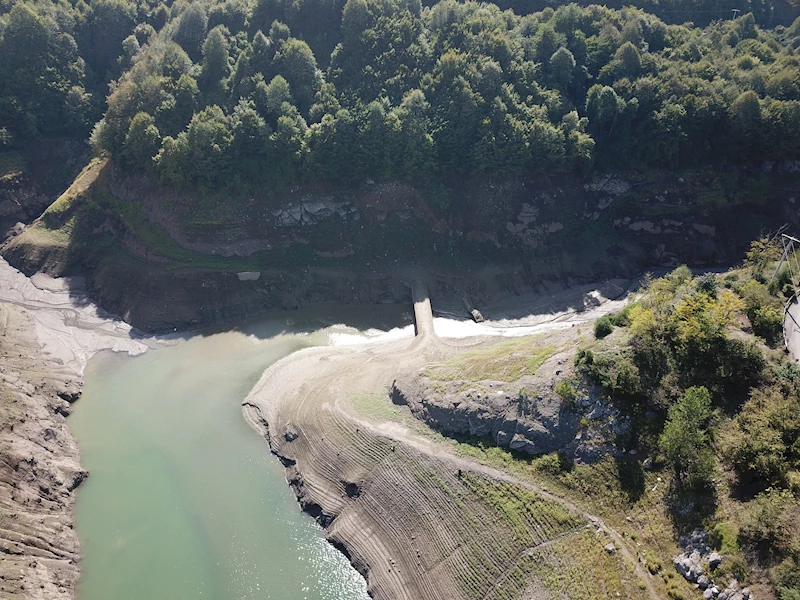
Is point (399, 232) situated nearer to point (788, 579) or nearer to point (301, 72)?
point (301, 72)

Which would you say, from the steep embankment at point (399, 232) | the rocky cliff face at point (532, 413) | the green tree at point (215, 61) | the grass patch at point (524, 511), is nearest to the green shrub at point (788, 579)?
the grass patch at point (524, 511)

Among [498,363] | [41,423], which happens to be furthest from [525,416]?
[41,423]

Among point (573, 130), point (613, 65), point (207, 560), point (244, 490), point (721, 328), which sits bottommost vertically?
point (207, 560)

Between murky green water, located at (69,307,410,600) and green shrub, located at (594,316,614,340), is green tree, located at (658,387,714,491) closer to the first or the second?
green shrub, located at (594,316,614,340)

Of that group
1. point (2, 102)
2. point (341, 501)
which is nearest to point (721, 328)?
point (341, 501)

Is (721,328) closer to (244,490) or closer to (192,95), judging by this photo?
(244,490)

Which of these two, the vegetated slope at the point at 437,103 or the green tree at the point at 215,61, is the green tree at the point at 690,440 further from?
the green tree at the point at 215,61
